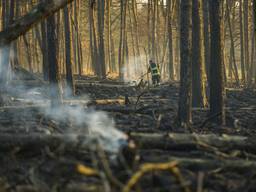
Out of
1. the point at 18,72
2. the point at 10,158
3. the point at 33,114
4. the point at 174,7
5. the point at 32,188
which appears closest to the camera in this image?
the point at 32,188

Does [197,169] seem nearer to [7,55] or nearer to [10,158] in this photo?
[10,158]

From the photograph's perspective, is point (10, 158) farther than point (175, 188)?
Yes

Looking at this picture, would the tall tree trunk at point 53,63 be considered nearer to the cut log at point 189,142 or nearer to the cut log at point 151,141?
the cut log at point 151,141

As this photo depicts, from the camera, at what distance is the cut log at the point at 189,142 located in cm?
662

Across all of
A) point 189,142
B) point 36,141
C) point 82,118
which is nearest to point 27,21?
point 36,141

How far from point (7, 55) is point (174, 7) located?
16.9m

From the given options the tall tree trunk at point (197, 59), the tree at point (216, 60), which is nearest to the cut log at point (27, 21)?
the tree at point (216, 60)

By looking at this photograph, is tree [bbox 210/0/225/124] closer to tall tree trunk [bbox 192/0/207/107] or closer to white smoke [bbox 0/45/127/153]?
tall tree trunk [bbox 192/0/207/107]

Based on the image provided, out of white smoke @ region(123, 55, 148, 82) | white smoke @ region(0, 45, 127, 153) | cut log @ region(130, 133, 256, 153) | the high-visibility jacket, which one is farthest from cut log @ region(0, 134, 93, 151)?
white smoke @ region(123, 55, 148, 82)

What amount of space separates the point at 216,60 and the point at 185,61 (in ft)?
3.75

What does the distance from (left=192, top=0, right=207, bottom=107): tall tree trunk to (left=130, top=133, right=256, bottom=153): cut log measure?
7.57 metres

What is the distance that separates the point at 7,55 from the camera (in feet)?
50.1

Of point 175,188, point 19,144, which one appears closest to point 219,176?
point 175,188

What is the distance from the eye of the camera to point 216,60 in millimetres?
11727
